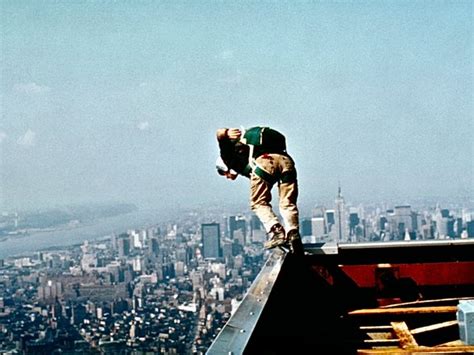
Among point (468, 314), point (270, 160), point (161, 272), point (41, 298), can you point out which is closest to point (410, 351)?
point (468, 314)

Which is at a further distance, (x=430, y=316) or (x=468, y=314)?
(x=430, y=316)

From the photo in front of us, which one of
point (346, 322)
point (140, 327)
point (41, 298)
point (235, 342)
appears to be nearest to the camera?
point (235, 342)

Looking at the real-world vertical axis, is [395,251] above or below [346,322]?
above

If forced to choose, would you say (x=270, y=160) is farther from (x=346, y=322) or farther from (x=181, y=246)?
(x=181, y=246)

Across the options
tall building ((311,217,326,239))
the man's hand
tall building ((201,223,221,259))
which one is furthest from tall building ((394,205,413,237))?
the man's hand

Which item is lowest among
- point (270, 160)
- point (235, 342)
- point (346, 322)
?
point (346, 322)

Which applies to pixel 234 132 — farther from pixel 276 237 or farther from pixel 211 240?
pixel 211 240
